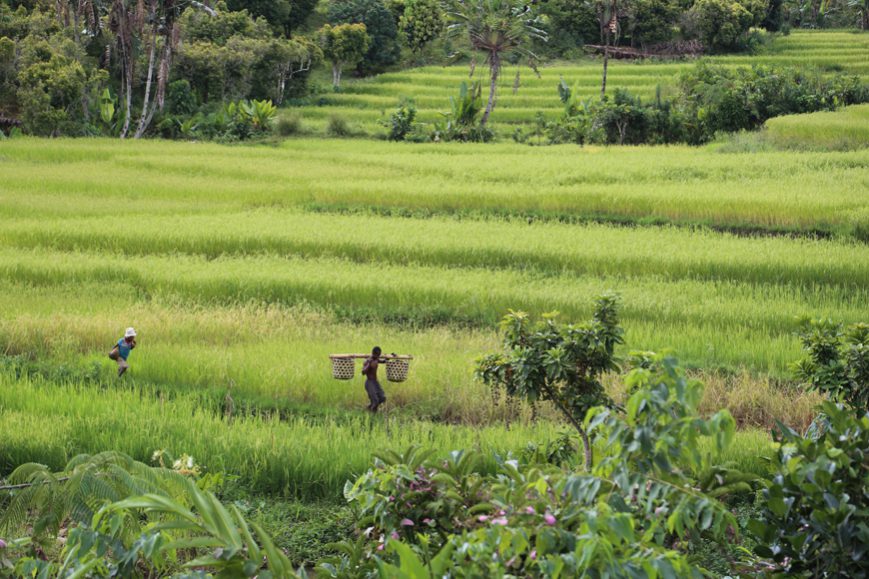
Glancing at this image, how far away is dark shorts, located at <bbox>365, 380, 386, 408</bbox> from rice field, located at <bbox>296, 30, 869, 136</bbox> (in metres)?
21.0

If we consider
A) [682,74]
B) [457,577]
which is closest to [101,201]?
[457,577]

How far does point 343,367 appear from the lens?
7.63 metres

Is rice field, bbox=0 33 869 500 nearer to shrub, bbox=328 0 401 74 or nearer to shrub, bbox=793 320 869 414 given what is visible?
shrub, bbox=793 320 869 414

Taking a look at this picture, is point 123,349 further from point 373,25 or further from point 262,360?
point 373,25

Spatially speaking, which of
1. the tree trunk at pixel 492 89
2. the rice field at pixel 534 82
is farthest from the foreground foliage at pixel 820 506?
the rice field at pixel 534 82

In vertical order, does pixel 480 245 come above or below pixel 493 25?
below

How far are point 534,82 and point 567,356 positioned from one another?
3164 cm

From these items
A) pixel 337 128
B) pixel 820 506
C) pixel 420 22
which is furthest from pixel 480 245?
pixel 420 22

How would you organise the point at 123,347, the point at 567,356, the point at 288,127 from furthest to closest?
the point at 288,127, the point at 123,347, the point at 567,356

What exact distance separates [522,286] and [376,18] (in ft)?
87.2

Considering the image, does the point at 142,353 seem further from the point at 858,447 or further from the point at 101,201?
the point at 101,201

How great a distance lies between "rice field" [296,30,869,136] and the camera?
3072cm

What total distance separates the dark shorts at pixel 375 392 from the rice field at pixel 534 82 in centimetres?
2096

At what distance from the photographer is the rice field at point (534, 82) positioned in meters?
30.7
